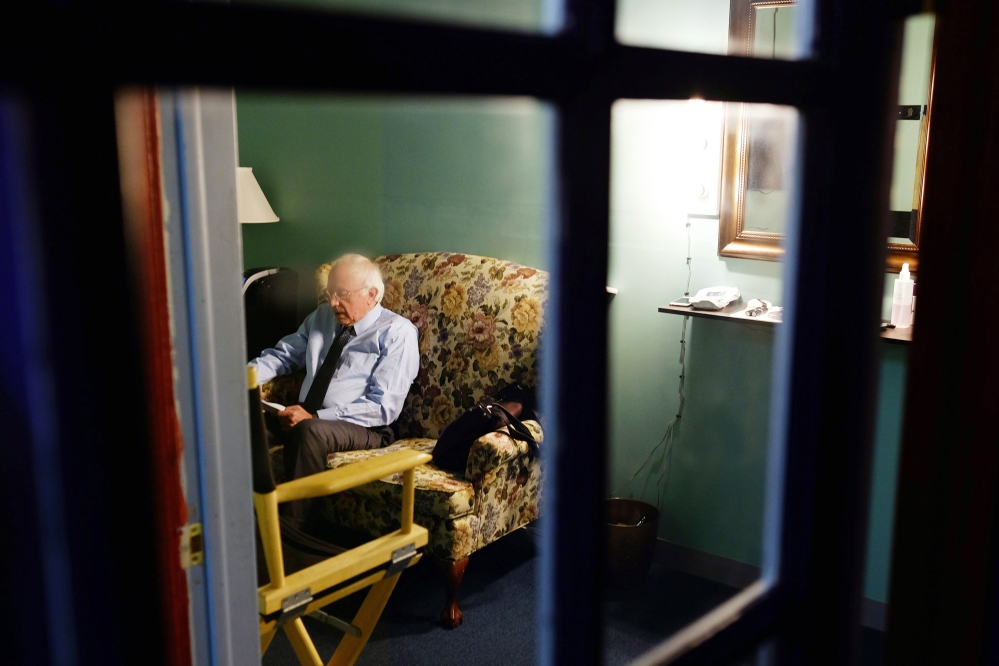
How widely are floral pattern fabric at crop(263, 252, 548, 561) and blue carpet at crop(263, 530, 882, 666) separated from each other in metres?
0.14

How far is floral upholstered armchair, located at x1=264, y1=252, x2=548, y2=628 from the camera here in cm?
210

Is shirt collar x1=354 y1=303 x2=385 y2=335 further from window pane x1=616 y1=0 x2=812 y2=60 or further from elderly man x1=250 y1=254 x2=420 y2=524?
window pane x1=616 y1=0 x2=812 y2=60

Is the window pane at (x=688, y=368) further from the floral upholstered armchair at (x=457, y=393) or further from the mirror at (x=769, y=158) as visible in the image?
the floral upholstered armchair at (x=457, y=393)

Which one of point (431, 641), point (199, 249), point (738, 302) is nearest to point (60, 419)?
point (199, 249)

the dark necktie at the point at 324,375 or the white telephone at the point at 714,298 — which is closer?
the white telephone at the point at 714,298

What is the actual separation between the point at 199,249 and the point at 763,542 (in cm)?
53

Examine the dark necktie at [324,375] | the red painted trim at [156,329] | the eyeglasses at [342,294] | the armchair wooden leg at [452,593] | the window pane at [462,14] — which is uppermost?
the window pane at [462,14]

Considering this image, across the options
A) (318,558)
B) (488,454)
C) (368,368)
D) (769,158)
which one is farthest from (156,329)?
(368,368)

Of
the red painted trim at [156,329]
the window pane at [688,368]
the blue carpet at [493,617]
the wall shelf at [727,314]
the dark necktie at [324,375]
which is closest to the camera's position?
Result: the red painted trim at [156,329]

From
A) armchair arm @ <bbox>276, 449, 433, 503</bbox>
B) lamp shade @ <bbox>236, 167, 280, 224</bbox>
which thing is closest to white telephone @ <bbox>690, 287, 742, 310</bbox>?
armchair arm @ <bbox>276, 449, 433, 503</bbox>

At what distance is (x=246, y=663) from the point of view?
2.67 ft

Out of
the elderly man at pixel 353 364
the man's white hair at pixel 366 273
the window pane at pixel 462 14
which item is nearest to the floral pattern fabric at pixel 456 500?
the elderly man at pixel 353 364

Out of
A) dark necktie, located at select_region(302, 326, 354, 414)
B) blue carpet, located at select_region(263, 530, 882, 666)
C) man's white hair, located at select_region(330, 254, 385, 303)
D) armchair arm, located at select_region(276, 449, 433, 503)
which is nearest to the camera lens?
armchair arm, located at select_region(276, 449, 433, 503)

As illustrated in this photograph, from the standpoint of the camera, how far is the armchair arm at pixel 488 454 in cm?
209
